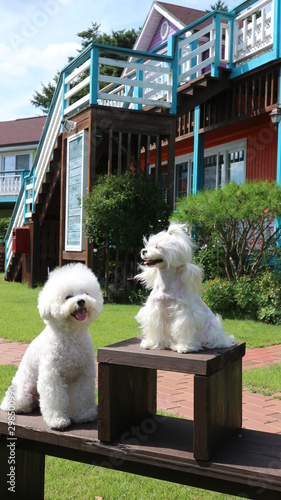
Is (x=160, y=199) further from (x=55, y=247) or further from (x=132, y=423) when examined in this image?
(x=132, y=423)

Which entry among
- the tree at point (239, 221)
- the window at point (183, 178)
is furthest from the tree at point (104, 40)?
the tree at point (239, 221)

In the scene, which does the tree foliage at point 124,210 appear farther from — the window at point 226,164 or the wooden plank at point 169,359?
the wooden plank at point 169,359

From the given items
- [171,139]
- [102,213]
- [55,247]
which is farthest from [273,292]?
[55,247]

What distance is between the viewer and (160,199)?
34.6 ft

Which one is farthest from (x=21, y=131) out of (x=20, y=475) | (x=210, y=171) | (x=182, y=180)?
(x=20, y=475)

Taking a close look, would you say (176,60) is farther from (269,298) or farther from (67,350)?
(67,350)

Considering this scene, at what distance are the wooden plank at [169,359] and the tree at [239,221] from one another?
6.27 meters

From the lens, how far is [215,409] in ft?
8.08

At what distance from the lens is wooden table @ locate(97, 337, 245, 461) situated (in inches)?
92.4

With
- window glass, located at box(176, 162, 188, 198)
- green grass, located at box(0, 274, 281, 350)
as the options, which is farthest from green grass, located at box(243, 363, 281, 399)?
window glass, located at box(176, 162, 188, 198)

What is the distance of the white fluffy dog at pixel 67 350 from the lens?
8.84 ft

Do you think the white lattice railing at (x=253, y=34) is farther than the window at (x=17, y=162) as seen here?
No

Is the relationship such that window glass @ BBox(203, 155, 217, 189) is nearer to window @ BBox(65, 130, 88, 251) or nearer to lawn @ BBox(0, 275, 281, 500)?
window @ BBox(65, 130, 88, 251)

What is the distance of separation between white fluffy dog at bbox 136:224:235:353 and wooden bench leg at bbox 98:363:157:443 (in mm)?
200
